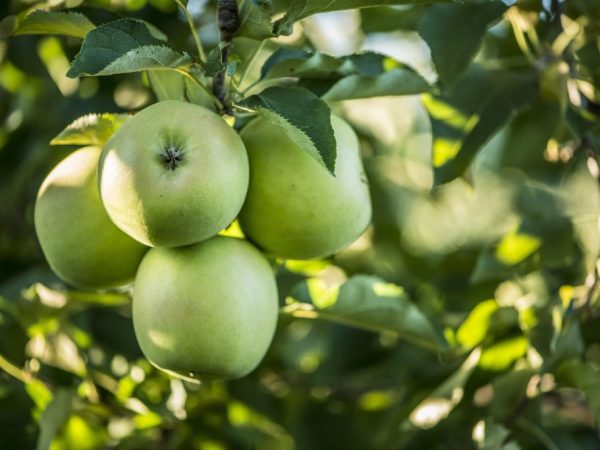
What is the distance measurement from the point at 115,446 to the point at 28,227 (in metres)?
0.57

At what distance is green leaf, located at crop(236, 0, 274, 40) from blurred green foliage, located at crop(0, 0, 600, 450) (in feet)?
0.54

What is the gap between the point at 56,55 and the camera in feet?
5.46

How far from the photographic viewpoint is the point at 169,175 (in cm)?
78

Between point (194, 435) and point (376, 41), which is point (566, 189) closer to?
point (376, 41)

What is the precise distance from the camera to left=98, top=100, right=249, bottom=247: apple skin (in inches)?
30.6

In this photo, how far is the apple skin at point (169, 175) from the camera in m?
0.78

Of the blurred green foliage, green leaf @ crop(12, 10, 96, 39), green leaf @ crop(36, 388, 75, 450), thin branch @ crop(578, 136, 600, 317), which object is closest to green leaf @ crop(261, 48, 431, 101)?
the blurred green foliage

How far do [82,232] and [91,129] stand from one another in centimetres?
13

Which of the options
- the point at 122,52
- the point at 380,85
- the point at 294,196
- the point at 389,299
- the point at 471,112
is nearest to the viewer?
the point at 122,52

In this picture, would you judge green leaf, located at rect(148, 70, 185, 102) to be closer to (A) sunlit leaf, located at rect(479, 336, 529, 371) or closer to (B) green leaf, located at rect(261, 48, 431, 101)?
(B) green leaf, located at rect(261, 48, 431, 101)

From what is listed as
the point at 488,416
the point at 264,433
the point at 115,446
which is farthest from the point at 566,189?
the point at 115,446

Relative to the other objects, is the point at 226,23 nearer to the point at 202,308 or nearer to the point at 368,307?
the point at 202,308

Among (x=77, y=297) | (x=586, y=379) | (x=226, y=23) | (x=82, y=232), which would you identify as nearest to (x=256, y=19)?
(x=226, y=23)

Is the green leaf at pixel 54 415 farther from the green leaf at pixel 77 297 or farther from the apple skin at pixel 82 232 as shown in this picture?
the apple skin at pixel 82 232
